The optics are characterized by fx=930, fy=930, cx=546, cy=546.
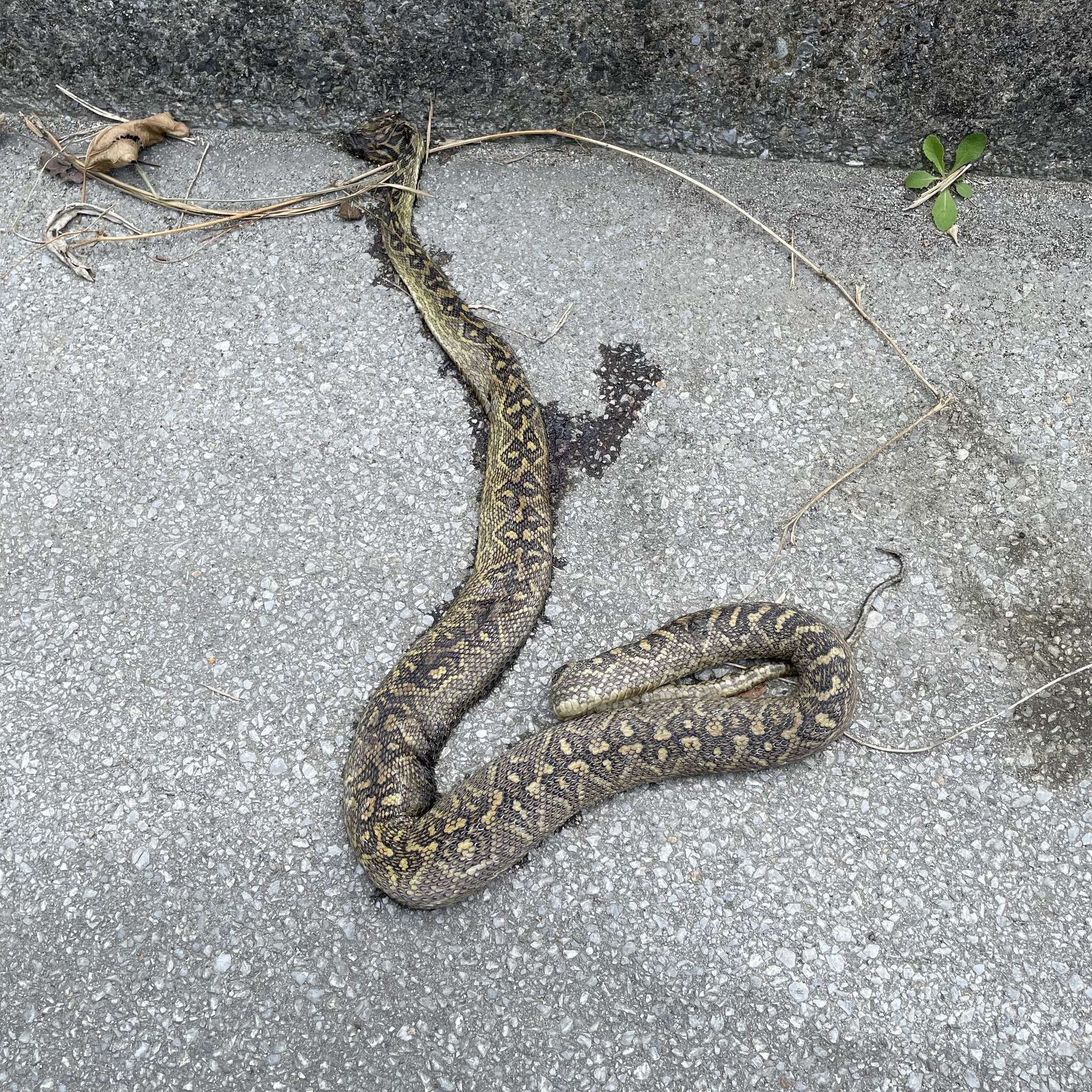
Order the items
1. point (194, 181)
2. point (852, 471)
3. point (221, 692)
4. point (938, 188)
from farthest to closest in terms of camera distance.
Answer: point (194, 181) → point (938, 188) → point (852, 471) → point (221, 692)

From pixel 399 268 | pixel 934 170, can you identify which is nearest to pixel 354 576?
pixel 399 268

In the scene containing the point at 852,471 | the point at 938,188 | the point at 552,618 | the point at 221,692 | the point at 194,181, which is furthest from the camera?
the point at 194,181

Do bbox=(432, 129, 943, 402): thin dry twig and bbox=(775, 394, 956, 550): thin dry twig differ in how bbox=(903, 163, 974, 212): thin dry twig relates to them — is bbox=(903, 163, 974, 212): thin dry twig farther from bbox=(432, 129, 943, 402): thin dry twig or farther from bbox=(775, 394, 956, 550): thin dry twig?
bbox=(775, 394, 956, 550): thin dry twig

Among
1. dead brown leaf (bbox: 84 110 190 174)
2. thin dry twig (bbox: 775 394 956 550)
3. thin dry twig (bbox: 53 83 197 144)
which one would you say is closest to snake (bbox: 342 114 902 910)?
thin dry twig (bbox: 775 394 956 550)

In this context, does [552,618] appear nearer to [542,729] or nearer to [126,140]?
[542,729]

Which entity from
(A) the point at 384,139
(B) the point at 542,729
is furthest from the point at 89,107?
(B) the point at 542,729

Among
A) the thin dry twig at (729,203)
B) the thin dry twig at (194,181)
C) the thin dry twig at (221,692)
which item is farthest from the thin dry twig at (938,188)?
the thin dry twig at (221,692)

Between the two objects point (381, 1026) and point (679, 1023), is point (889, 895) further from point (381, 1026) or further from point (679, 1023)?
point (381, 1026)
